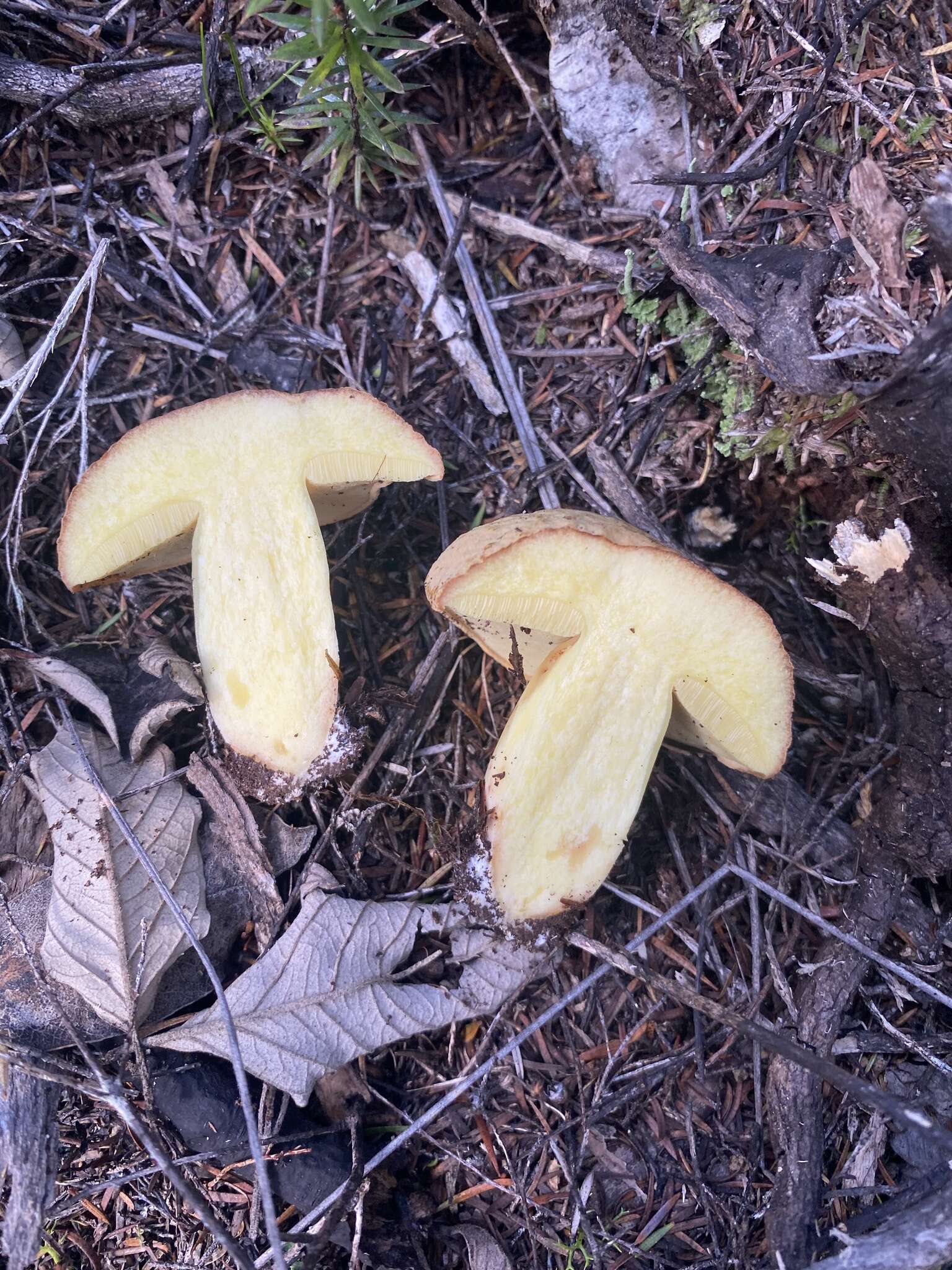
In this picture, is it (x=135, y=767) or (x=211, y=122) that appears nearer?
(x=135, y=767)

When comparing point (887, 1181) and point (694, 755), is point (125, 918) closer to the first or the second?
point (694, 755)

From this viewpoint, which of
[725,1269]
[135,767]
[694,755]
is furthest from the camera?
[694,755]

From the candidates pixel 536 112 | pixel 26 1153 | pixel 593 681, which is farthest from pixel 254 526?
pixel 26 1153

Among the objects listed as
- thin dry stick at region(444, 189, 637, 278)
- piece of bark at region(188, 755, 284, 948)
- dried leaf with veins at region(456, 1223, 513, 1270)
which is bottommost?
dried leaf with veins at region(456, 1223, 513, 1270)

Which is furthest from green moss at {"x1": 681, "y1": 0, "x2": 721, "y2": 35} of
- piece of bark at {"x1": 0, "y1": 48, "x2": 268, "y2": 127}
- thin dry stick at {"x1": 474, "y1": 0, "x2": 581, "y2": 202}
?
piece of bark at {"x1": 0, "y1": 48, "x2": 268, "y2": 127}

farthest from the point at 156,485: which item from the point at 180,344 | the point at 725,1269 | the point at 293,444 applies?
the point at 725,1269

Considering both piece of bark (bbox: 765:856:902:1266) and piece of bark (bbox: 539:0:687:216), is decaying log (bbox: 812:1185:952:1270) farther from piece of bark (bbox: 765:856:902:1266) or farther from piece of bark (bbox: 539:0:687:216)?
piece of bark (bbox: 539:0:687:216)
